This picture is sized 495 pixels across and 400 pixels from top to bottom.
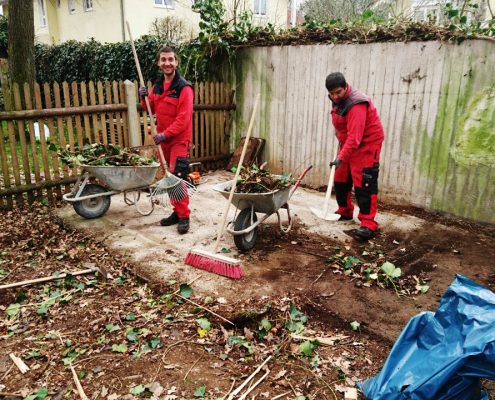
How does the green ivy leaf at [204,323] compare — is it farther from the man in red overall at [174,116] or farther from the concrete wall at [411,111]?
the concrete wall at [411,111]

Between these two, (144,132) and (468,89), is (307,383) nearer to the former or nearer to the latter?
(468,89)

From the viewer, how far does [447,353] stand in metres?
2.04

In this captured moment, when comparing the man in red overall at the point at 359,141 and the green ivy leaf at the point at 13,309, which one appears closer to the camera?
the green ivy leaf at the point at 13,309

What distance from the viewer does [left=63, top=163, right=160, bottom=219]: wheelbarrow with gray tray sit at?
15.8 ft

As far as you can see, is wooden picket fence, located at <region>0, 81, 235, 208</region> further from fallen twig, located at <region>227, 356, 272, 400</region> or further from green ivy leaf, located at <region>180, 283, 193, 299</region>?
fallen twig, located at <region>227, 356, 272, 400</region>

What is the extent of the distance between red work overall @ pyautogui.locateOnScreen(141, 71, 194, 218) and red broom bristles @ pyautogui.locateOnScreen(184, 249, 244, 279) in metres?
1.08

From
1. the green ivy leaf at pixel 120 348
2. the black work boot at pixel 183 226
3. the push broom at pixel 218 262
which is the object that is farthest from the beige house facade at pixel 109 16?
the green ivy leaf at pixel 120 348

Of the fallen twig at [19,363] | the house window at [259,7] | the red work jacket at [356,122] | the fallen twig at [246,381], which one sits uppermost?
the house window at [259,7]

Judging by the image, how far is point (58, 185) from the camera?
584 cm

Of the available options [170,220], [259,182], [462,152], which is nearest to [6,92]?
[170,220]

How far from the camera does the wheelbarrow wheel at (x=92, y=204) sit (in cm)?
511

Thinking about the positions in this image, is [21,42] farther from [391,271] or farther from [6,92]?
[391,271]

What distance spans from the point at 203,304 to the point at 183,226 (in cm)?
162

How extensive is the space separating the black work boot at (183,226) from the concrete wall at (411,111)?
2.82 metres
